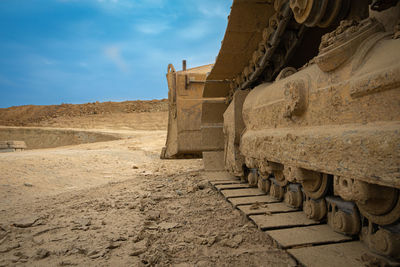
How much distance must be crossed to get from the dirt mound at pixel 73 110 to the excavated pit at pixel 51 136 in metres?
5.59

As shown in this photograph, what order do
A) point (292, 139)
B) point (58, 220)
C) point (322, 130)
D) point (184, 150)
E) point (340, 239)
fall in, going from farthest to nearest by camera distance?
point (184, 150) < point (58, 220) < point (292, 139) < point (322, 130) < point (340, 239)

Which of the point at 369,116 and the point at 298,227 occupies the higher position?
the point at 369,116

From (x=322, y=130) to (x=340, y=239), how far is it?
0.62 meters

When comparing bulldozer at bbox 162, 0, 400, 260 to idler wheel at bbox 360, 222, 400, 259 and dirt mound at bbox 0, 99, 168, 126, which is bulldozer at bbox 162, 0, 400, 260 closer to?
idler wheel at bbox 360, 222, 400, 259

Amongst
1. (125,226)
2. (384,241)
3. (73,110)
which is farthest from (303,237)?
(73,110)

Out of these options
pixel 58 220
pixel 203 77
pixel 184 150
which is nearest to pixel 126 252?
pixel 58 220

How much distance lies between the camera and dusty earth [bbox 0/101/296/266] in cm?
153

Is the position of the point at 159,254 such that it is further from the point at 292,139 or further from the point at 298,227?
the point at 292,139

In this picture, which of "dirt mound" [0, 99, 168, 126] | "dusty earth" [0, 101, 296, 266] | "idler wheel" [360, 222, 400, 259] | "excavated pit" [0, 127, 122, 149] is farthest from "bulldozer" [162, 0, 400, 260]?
"dirt mound" [0, 99, 168, 126]

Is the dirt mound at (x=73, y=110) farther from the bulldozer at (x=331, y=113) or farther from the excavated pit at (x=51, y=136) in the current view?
the bulldozer at (x=331, y=113)

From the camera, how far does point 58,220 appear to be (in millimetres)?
2244

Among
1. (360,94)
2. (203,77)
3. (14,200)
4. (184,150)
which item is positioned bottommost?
(14,200)

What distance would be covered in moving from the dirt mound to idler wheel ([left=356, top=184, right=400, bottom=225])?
2203 centimetres

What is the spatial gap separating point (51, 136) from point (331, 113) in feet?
60.4
